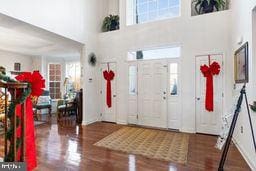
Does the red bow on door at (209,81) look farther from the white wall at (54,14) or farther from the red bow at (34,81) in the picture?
the red bow at (34,81)

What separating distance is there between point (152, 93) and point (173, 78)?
0.75m

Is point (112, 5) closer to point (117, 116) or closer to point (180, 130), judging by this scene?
point (117, 116)

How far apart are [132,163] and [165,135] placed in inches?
69.5

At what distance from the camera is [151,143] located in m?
3.84

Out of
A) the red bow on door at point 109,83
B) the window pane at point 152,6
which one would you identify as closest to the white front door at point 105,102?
the red bow on door at point 109,83

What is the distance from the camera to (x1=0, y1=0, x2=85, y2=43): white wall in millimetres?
3483

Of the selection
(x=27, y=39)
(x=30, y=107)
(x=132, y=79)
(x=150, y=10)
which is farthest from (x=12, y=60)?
(x=30, y=107)

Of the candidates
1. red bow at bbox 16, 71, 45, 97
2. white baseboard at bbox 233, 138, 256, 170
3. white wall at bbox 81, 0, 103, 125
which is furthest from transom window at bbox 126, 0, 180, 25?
red bow at bbox 16, 71, 45, 97

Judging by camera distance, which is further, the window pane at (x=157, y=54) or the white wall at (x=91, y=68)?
the white wall at (x=91, y=68)

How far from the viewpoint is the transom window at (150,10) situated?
5.41 m

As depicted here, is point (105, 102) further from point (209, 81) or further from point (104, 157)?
point (209, 81)

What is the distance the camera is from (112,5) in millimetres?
6559

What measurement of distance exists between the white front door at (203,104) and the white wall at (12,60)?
279 inches

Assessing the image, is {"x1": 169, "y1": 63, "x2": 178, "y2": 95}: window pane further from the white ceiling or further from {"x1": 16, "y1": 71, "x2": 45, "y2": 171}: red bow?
{"x1": 16, "y1": 71, "x2": 45, "y2": 171}: red bow
